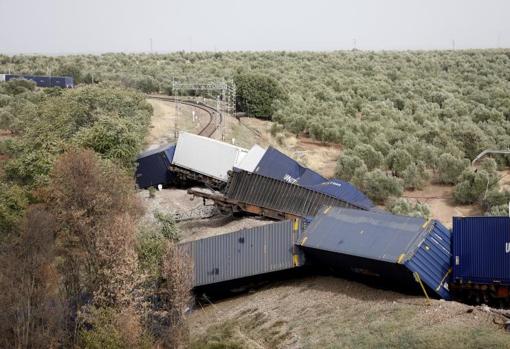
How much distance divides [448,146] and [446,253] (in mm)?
31853

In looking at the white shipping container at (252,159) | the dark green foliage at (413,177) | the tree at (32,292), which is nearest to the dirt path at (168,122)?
the white shipping container at (252,159)

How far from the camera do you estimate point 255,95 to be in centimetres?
6625

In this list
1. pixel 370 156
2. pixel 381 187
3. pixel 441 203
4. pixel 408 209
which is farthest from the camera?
pixel 370 156

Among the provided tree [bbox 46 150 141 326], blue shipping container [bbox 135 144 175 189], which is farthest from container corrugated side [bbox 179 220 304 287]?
blue shipping container [bbox 135 144 175 189]

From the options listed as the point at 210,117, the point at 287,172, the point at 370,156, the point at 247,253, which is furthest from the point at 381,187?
the point at 210,117

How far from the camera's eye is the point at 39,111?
2042 inches

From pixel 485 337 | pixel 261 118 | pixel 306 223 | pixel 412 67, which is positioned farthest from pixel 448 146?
pixel 412 67

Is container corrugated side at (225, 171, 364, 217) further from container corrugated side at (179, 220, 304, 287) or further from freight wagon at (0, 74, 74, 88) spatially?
freight wagon at (0, 74, 74, 88)

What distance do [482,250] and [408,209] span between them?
50.8 ft

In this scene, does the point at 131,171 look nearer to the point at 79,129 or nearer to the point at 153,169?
the point at 153,169

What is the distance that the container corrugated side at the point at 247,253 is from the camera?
26.1 m

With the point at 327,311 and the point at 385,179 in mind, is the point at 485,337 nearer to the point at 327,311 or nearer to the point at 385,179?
the point at 327,311

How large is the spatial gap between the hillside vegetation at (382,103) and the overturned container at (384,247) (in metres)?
15.8

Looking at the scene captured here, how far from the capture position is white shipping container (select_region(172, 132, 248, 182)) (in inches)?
1572
